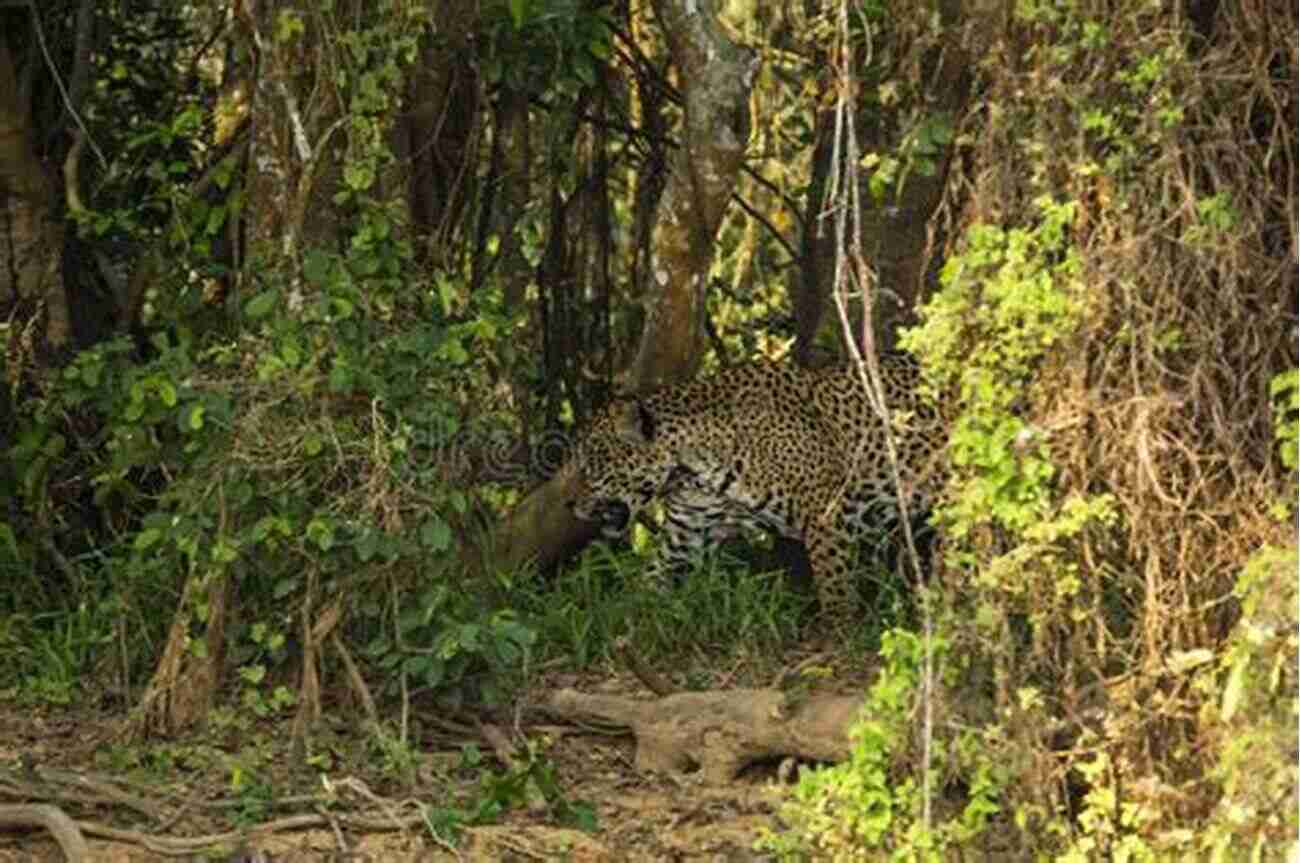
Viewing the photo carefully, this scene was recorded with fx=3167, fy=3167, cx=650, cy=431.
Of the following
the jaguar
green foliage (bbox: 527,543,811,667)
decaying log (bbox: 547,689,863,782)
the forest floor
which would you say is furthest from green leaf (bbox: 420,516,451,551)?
the jaguar

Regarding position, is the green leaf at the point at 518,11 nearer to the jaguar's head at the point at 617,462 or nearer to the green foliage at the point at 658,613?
the green foliage at the point at 658,613

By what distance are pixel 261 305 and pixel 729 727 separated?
1.73 m

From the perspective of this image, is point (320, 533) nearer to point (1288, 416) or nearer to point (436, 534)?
point (436, 534)

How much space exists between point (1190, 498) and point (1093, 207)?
2.26 feet

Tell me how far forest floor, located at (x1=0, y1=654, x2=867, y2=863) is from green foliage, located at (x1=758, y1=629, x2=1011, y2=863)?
41cm

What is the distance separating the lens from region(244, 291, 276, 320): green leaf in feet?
28.2

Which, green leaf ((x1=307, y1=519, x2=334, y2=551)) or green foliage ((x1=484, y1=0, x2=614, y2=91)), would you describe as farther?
green foliage ((x1=484, y1=0, x2=614, y2=91))

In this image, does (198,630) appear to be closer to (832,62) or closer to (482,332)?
(482,332)

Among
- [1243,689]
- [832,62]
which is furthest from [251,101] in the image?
[1243,689]

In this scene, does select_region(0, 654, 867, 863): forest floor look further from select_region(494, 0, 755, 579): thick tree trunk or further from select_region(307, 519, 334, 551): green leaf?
select_region(494, 0, 755, 579): thick tree trunk

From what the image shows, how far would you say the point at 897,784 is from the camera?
24.3 feet

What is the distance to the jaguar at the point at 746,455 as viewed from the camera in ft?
35.8

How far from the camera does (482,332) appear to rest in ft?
28.6

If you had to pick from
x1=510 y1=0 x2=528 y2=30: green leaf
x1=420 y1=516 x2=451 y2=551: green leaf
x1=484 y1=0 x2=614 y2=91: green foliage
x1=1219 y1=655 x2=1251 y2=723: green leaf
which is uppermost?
x1=510 y1=0 x2=528 y2=30: green leaf
